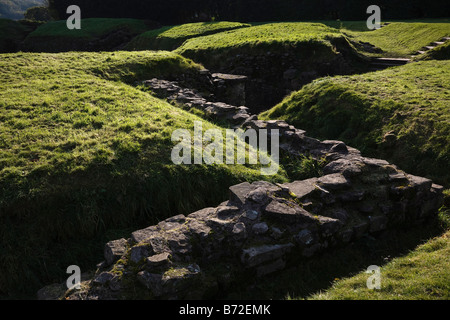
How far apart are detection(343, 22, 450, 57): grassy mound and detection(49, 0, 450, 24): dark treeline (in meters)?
10.0

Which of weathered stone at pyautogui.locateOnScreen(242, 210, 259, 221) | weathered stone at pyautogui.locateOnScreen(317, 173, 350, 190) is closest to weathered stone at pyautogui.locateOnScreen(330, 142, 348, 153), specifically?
weathered stone at pyautogui.locateOnScreen(317, 173, 350, 190)

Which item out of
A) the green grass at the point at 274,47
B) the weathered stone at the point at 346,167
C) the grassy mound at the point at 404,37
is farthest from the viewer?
the grassy mound at the point at 404,37

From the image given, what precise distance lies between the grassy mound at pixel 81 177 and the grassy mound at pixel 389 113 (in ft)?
12.0

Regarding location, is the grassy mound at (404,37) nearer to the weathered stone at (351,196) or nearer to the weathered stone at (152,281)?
the weathered stone at (351,196)

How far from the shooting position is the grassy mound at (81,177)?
18.3 ft

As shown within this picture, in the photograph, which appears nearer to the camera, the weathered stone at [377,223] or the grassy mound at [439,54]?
the weathered stone at [377,223]

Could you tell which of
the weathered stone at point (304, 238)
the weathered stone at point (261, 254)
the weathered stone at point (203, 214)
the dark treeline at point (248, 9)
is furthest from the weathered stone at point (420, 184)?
the dark treeline at point (248, 9)

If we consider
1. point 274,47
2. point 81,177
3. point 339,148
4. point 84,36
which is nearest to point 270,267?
point 81,177

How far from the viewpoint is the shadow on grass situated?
193 inches

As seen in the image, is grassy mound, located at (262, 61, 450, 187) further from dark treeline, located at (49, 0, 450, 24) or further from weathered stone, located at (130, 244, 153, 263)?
dark treeline, located at (49, 0, 450, 24)

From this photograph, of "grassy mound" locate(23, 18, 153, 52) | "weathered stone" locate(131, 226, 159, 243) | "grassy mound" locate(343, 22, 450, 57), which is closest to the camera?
"weathered stone" locate(131, 226, 159, 243)
